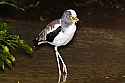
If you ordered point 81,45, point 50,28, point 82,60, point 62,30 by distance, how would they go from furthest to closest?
point 81,45, point 82,60, point 50,28, point 62,30

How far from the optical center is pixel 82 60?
897cm

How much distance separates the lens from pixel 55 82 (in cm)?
734

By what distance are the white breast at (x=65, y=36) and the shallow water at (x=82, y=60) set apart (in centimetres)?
75

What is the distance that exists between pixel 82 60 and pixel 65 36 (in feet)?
6.15

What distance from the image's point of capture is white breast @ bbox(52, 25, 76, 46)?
7.15m

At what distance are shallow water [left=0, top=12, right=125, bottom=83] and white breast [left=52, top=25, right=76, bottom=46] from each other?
753 millimetres

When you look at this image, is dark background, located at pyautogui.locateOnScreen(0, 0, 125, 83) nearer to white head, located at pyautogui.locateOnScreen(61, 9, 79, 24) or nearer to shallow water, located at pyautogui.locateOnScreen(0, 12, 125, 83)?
shallow water, located at pyautogui.locateOnScreen(0, 12, 125, 83)

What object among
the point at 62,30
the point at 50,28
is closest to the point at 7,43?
the point at 50,28

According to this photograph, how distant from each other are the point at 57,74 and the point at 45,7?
28.5 feet

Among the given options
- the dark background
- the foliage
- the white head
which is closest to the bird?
the white head

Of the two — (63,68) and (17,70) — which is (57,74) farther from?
(17,70)

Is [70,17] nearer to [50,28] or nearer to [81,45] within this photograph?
[50,28]

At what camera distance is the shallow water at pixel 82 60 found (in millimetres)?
7578

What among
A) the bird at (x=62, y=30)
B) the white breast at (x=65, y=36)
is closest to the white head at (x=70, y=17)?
the bird at (x=62, y=30)
